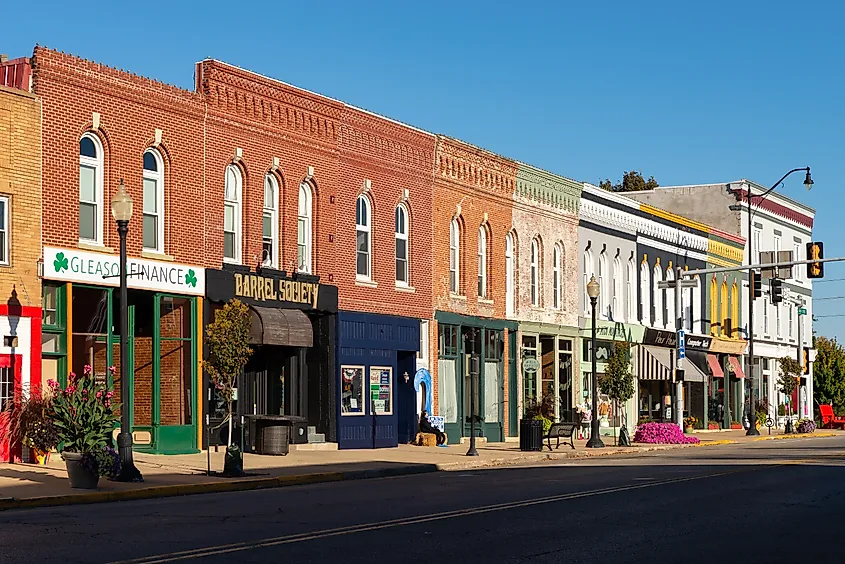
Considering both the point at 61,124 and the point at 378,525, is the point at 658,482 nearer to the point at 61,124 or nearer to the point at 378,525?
the point at 378,525

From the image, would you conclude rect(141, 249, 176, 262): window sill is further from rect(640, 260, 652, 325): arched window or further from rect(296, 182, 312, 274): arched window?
rect(640, 260, 652, 325): arched window

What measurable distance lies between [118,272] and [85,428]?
5.89 meters

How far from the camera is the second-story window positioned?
28641mm

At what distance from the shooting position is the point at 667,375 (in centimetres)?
5381

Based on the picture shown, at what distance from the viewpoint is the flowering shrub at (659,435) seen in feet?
143

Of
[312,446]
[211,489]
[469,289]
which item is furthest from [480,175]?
[211,489]

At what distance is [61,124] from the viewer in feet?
86.3

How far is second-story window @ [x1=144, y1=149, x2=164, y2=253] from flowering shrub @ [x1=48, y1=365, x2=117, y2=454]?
6454 mm

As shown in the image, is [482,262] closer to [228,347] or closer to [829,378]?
[228,347]

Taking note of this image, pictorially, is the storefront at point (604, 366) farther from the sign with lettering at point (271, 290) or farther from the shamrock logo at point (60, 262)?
the shamrock logo at point (60, 262)

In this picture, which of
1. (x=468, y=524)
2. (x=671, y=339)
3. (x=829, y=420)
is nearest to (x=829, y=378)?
(x=829, y=420)

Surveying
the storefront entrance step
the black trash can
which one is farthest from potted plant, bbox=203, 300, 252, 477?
the black trash can

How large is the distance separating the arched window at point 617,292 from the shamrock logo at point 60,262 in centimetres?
2793

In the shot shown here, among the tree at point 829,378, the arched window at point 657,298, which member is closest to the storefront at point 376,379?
the arched window at point 657,298
